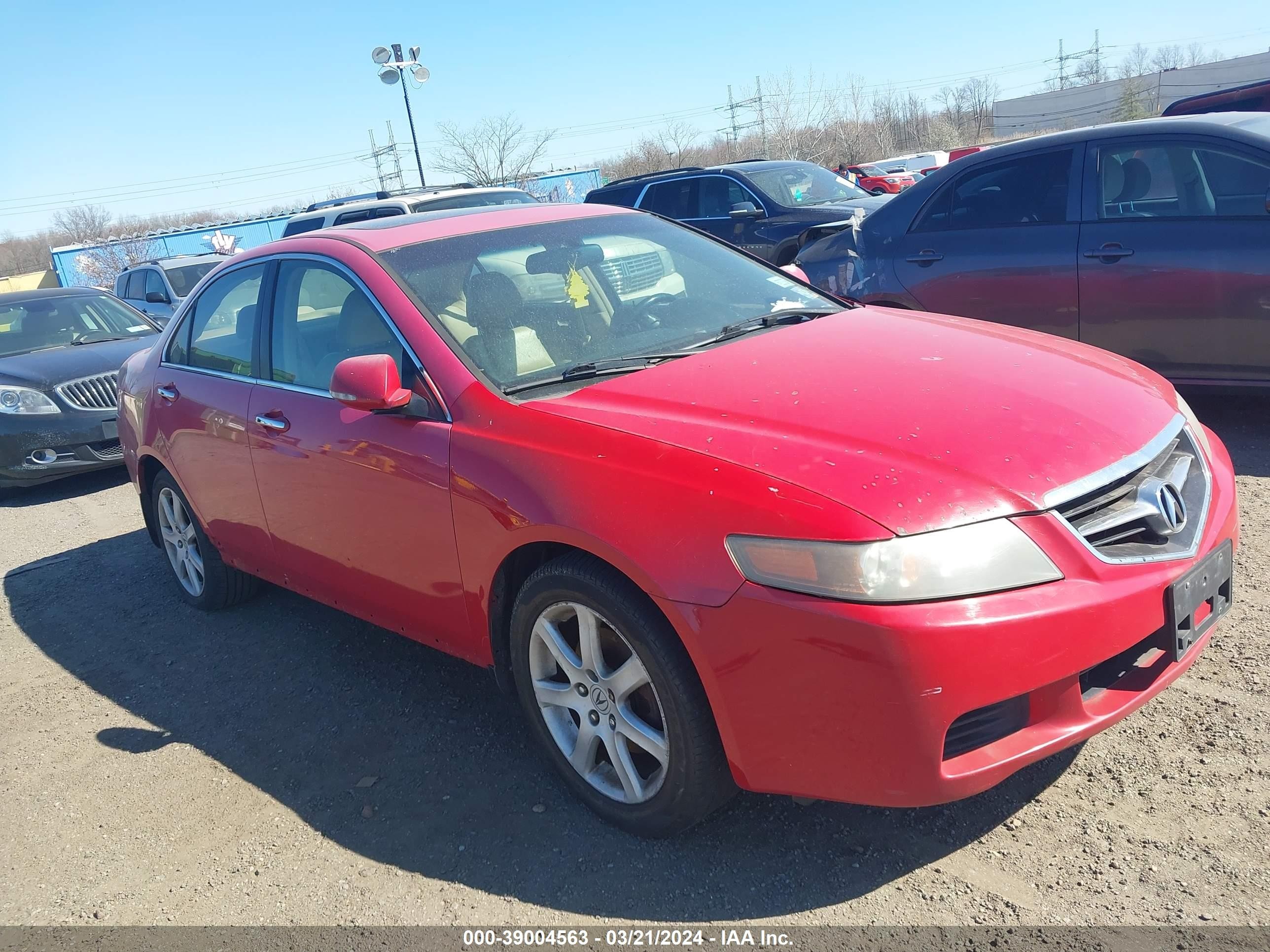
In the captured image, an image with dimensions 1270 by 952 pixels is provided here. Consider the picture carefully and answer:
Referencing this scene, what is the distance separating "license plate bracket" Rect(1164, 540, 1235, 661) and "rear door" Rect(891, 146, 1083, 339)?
127 inches

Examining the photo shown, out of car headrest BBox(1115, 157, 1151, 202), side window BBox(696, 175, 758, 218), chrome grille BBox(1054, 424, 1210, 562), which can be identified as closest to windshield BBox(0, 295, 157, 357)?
side window BBox(696, 175, 758, 218)

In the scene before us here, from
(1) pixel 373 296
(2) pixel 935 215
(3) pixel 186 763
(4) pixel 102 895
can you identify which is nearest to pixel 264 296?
(1) pixel 373 296

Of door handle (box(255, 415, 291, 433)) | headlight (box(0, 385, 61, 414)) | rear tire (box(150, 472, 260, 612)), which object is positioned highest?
door handle (box(255, 415, 291, 433))

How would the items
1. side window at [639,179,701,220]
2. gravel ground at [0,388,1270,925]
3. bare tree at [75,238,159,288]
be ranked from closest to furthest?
1. gravel ground at [0,388,1270,925]
2. side window at [639,179,701,220]
3. bare tree at [75,238,159,288]

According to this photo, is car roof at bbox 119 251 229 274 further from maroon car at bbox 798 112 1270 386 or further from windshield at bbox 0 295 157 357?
maroon car at bbox 798 112 1270 386

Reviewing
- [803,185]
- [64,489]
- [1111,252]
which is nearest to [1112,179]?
[1111,252]

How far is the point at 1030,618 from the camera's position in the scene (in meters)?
2.17

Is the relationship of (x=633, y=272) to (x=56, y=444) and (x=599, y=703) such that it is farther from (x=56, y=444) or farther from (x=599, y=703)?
(x=56, y=444)

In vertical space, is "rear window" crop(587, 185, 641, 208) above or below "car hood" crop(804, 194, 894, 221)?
above

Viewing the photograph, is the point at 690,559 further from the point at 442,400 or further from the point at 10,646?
the point at 10,646

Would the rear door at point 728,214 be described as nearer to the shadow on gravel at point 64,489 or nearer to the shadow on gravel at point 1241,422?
the shadow on gravel at point 1241,422

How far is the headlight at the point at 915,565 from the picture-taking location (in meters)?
2.15

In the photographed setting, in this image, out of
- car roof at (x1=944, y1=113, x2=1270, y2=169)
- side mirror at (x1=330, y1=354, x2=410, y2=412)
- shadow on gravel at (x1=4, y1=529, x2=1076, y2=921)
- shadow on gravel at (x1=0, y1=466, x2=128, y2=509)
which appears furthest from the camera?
shadow on gravel at (x1=0, y1=466, x2=128, y2=509)

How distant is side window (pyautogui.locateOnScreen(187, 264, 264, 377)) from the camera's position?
4.14 m
